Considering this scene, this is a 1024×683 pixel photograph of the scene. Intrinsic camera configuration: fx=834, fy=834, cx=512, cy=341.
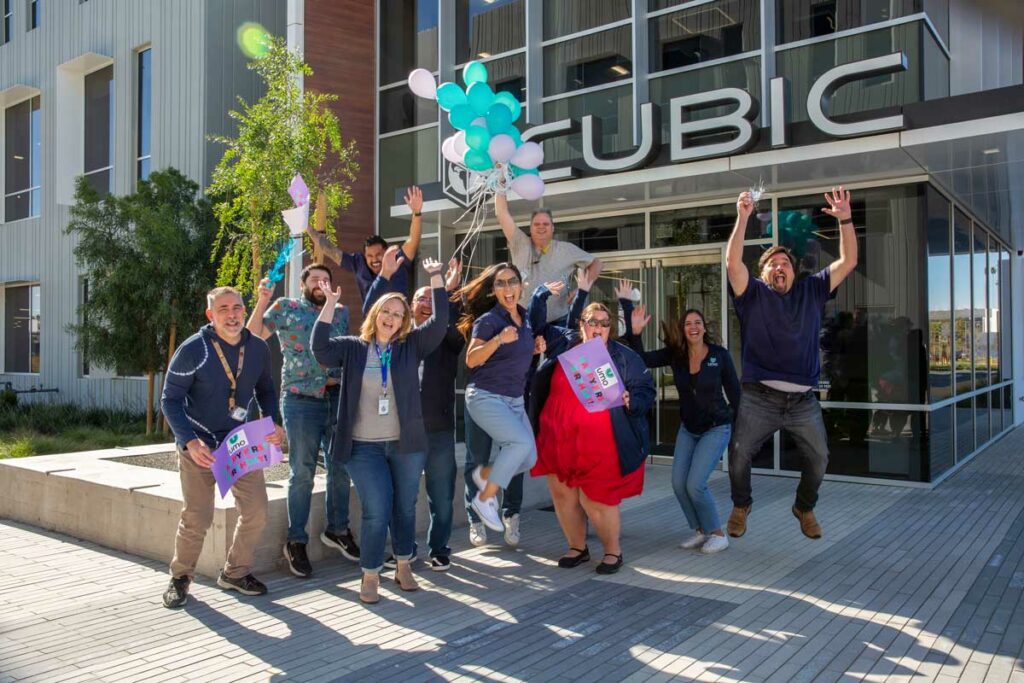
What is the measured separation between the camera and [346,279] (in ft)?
42.3

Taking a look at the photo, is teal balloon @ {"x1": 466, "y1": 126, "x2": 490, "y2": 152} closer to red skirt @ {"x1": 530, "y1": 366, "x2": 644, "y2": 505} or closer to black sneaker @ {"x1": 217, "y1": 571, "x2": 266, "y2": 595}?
red skirt @ {"x1": 530, "y1": 366, "x2": 644, "y2": 505}

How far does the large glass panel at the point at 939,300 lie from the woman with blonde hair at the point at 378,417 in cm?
633

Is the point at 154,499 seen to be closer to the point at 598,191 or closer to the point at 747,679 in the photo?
the point at 747,679

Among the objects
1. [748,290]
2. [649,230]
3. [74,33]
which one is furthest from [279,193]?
[74,33]

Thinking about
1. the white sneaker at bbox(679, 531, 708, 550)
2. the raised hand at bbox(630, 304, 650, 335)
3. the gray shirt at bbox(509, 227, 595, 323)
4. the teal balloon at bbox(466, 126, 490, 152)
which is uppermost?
the teal balloon at bbox(466, 126, 490, 152)

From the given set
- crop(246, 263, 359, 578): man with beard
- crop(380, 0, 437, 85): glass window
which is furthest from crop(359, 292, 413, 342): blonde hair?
crop(380, 0, 437, 85): glass window

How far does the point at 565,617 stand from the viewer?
4.63 metres

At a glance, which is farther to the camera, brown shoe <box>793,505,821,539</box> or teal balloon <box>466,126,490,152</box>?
teal balloon <box>466,126,490,152</box>

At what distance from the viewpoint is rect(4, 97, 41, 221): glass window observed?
20.0 meters

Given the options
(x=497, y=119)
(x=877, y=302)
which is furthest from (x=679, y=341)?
(x=877, y=302)

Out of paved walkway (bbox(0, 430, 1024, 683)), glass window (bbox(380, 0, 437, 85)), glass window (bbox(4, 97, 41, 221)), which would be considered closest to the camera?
paved walkway (bbox(0, 430, 1024, 683))

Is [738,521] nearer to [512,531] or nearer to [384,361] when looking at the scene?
[512,531]

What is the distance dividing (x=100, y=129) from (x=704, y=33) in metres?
13.8

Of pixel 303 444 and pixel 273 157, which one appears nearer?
pixel 303 444
